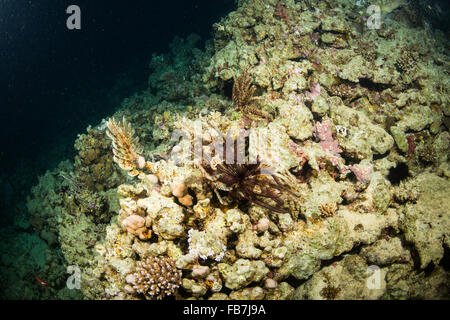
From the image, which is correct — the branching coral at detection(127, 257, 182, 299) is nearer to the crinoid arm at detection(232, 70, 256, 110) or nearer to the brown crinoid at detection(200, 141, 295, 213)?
the brown crinoid at detection(200, 141, 295, 213)

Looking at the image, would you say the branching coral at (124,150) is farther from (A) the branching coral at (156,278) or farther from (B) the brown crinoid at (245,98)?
(B) the brown crinoid at (245,98)

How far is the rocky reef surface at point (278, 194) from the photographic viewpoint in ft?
11.0

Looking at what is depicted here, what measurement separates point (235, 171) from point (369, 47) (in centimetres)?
798

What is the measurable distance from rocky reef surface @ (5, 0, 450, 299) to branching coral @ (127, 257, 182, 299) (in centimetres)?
2

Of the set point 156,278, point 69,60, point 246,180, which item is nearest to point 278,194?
point 246,180

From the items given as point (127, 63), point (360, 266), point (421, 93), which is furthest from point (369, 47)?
point (127, 63)

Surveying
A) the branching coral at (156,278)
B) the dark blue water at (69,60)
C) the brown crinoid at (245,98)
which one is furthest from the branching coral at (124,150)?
the dark blue water at (69,60)

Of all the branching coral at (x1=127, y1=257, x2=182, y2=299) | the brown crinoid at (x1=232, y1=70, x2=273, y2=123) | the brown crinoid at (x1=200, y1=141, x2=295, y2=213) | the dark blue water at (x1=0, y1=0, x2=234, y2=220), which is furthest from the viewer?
the dark blue water at (x1=0, y1=0, x2=234, y2=220)

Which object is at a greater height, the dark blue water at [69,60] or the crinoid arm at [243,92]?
the dark blue water at [69,60]

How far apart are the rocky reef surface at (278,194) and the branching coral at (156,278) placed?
0.06 feet

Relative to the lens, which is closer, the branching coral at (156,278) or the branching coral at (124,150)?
the branching coral at (156,278)

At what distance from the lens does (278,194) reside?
364cm

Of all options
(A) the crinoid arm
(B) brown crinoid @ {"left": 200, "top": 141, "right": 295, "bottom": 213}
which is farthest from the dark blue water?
(B) brown crinoid @ {"left": 200, "top": 141, "right": 295, "bottom": 213}

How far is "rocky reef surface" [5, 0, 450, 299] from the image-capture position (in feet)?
11.0
